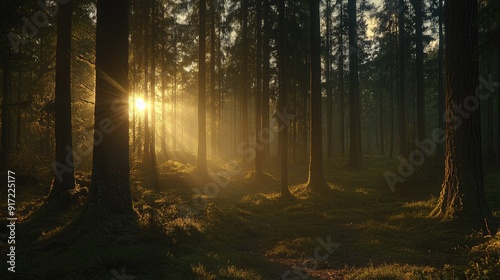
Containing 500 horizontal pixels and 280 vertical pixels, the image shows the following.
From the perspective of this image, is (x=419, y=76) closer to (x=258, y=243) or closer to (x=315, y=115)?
(x=315, y=115)

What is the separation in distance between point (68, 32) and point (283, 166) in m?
10.4

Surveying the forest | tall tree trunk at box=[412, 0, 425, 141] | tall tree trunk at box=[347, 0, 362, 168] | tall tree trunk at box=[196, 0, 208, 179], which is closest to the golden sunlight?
the forest

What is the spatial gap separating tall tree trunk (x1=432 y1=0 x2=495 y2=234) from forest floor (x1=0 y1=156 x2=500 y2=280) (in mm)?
777

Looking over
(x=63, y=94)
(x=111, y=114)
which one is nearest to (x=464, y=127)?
(x=111, y=114)

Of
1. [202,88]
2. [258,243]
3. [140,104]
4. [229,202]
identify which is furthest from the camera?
[140,104]

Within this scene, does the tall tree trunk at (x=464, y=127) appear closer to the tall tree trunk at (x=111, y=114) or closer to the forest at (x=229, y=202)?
the forest at (x=229, y=202)

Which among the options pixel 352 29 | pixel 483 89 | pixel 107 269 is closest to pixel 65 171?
pixel 107 269

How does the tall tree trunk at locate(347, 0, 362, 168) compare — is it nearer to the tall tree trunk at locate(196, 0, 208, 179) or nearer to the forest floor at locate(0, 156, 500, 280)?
the forest floor at locate(0, 156, 500, 280)

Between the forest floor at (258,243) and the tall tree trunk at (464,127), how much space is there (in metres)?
0.78

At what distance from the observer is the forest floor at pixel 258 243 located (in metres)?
6.11

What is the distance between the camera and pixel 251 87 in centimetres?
3300

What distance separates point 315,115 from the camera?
16812 millimetres

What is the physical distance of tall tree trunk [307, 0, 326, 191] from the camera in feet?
53.7

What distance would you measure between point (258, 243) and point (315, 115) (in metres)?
8.76
